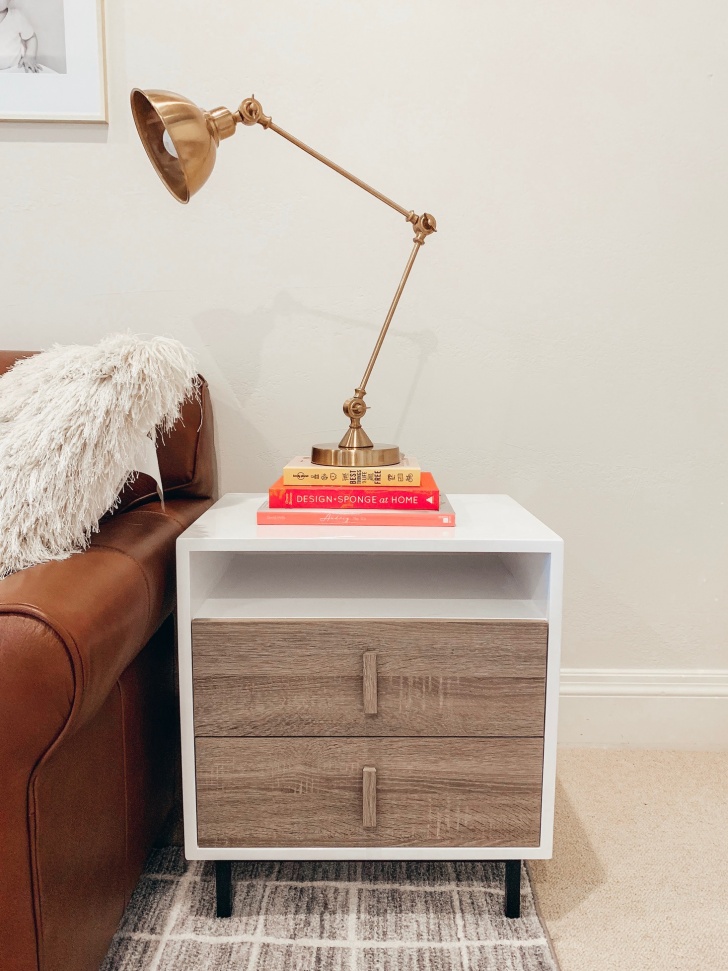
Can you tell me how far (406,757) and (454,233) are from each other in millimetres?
966

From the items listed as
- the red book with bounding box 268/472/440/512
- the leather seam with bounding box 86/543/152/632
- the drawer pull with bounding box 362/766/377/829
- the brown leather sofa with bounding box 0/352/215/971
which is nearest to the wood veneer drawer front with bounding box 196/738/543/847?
the drawer pull with bounding box 362/766/377/829

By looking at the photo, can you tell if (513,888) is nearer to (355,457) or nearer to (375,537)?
(375,537)

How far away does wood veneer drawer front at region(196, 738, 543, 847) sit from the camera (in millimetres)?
1018

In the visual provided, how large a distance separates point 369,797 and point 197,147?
935mm

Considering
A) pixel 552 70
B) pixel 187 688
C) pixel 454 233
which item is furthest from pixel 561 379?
pixel 187 688

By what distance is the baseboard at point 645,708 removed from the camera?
156cm

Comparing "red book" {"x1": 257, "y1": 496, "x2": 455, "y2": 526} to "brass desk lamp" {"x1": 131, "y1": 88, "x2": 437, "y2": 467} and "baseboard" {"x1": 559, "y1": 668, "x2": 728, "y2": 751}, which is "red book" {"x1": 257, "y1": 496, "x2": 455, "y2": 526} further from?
"baseboard" {"x1": 559, "y1": 668, "x2": 728, "y2": 751}

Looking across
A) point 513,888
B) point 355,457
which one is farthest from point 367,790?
point 355,457

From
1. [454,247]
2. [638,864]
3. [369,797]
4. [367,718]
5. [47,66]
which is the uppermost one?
[47,66]

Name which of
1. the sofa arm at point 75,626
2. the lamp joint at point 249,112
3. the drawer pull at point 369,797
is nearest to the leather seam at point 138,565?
the sofa arm at point 75,626

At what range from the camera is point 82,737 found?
0.84m

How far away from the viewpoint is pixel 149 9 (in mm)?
1381

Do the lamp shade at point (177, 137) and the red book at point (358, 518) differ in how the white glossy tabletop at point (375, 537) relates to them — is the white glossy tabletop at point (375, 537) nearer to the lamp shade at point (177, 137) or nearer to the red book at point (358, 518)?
the red book at point (358, 518)

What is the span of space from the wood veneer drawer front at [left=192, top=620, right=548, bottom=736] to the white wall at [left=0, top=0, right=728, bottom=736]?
57 centimetres
